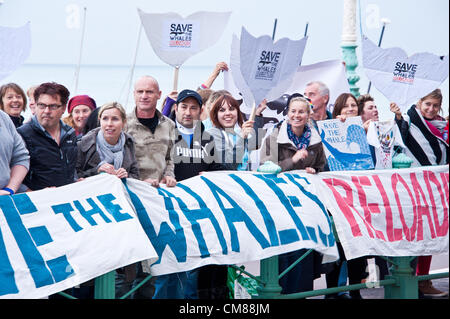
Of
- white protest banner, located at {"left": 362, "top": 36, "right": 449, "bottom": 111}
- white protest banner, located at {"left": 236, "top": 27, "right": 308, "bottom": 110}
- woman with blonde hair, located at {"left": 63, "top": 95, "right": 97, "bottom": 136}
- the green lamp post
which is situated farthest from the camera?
the green lamp post

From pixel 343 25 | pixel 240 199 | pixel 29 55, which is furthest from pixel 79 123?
pixel 343 25

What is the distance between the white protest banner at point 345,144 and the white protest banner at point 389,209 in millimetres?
165

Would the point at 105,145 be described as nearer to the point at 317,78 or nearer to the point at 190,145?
the point at 190,145

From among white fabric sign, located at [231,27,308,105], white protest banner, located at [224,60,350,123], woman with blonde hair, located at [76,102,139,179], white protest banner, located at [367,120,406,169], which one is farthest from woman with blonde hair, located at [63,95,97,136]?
white protest banner, located at [367,120,406,169]

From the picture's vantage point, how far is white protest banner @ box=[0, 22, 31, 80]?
551 centimetres

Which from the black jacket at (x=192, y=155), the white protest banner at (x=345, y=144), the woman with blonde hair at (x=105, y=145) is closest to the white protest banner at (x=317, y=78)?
the white protest banner at (x=345, y=144)

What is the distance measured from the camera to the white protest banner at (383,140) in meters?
7.06

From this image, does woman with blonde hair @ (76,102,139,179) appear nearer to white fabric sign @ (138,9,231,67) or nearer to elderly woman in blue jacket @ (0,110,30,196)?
elderly woman in blue jacket @ (0,110,30,196)

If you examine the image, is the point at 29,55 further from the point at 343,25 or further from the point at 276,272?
the point at 343,25

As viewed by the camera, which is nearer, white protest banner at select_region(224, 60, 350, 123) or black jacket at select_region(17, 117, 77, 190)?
black jacket at select_region(17, 117, 77, 190)

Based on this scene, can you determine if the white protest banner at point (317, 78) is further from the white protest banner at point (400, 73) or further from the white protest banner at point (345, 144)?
the white protest banner at point (345, 144)

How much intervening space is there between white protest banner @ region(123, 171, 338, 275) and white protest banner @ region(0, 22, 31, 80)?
127cm

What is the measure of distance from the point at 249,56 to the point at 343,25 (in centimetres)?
898

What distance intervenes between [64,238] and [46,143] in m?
0.79
